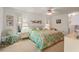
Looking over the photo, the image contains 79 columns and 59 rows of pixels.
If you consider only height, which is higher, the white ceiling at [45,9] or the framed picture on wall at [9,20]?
the white ceiling at [45,9]

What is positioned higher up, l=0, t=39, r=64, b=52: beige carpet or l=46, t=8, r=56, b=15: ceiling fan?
l=46, t=8, r=56, b=15: ceiling fan

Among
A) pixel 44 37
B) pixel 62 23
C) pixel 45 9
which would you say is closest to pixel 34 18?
pixel 45 9

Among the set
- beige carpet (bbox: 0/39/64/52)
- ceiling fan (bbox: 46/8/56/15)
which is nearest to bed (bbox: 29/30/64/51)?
beige carpet (bbox: 0/39/64/52)

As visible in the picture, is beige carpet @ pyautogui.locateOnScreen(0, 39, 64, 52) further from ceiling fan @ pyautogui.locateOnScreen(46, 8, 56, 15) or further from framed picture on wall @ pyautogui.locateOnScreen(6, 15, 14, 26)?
ceiling fan @ pyautogui.locateOnScreen(46, 8, 56, 15)

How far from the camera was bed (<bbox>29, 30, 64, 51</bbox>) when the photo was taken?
1.87m

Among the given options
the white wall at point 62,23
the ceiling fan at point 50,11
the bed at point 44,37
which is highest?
the ceiling fan at point 50,11

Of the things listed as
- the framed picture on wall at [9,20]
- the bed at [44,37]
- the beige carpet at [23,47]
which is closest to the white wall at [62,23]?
the bed at [44,37]

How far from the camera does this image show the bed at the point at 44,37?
73.5 inches

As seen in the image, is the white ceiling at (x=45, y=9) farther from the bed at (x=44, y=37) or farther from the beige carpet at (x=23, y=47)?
the beige carpet at (x=23, y=47)

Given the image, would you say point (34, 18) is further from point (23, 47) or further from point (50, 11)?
point (23, 47)
